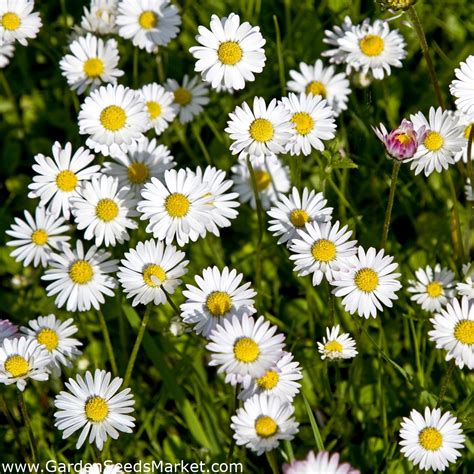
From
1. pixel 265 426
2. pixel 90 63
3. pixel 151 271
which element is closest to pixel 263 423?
pixel 265 426

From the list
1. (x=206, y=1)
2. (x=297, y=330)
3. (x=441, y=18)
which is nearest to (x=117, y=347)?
(x=297, y=330)

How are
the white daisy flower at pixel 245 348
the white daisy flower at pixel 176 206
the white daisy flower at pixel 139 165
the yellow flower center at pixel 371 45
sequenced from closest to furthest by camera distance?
1. the white daisy flower at pixel 245 348
2. the white daisy flower at pixel 176 206
3. the white daisy flower at pixel 139 165
4. the yellow flower center at pixel 371 45

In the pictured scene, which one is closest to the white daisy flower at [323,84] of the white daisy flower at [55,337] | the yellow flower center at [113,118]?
the yellow flower center at [113,118]

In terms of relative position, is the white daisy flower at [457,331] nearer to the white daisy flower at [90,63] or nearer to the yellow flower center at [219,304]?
the yellow flower center at [219,304]

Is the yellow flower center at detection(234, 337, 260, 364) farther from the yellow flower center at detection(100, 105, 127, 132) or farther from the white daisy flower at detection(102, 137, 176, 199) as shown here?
the yellow flower center at detection(100, 105, 127, 132)

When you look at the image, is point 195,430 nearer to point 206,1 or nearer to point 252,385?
point 252,385

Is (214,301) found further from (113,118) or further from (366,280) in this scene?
(113,118)
